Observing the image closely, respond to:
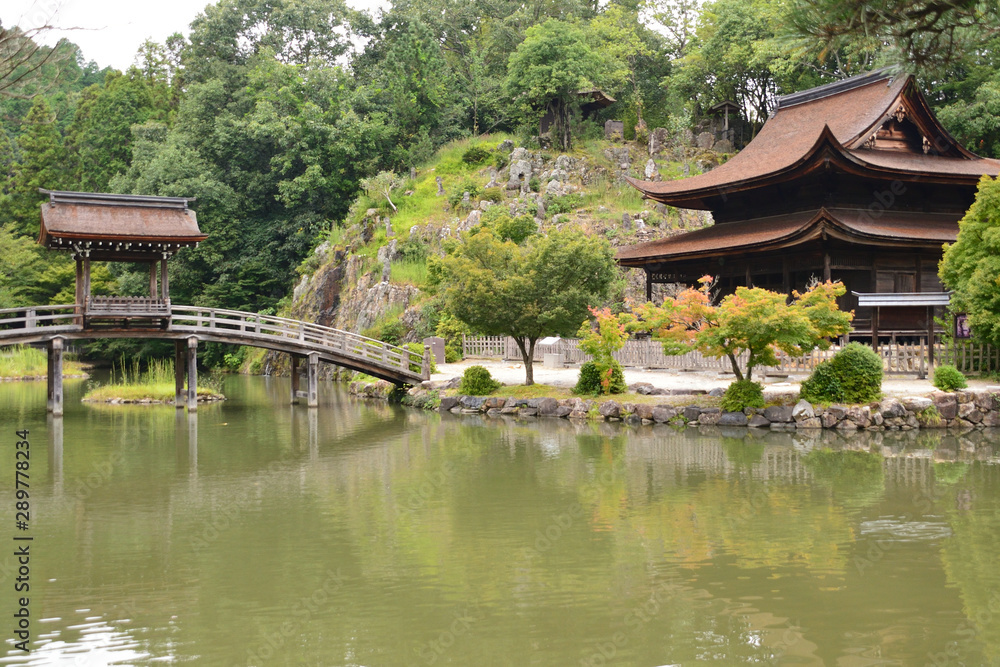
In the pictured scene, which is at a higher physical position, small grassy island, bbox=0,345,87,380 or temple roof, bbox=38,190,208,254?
temple roof, bbox=38,190,208,254

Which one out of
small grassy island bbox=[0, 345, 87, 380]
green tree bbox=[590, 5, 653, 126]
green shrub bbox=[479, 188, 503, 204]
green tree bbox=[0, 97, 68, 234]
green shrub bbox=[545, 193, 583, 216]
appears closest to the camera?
small grassy island bbox=[0, 345, 87, 380]

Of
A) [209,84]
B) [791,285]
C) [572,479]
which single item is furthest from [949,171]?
[209,84]

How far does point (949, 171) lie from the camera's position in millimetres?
30500

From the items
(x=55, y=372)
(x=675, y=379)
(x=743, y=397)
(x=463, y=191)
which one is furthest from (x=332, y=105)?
(x=743, y=397)

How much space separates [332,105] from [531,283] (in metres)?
33.8

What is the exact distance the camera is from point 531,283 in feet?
85.5

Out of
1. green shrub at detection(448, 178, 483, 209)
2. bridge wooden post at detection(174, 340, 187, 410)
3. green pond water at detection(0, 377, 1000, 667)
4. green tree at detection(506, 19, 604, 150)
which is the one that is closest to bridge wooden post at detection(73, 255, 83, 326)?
bridge wooden post at detection(174, 340, 187, 410)

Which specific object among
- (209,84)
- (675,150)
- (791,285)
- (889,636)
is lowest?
(889,636)

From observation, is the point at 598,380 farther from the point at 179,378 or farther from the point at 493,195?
the point at 493,195

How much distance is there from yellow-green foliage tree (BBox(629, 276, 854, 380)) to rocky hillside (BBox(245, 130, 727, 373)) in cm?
1761

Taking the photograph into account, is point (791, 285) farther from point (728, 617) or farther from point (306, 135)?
point (306, 135)

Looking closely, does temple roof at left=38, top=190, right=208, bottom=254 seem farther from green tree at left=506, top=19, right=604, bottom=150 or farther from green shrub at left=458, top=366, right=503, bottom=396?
green tree at left=506, top=19, right=604, bottom=150

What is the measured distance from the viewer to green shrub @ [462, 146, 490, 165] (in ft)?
175

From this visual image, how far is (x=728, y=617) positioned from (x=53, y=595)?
723 cm
